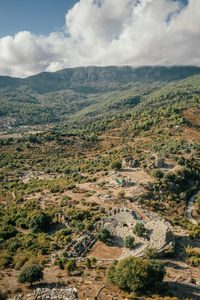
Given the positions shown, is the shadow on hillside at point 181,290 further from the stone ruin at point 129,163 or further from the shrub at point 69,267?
the stone ruin at point 129,163

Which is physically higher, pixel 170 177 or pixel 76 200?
pixel 170 177

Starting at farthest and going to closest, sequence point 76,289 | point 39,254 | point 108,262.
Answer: point 39,254 < point 108,262 < point 76,289

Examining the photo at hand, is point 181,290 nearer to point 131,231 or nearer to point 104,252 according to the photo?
point 104,252

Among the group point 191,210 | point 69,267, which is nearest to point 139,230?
point 69,267

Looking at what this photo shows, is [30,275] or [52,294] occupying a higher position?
[30,275]

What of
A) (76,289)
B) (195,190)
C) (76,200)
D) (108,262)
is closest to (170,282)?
(108,262)

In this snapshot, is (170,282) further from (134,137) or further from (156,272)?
(134,137)

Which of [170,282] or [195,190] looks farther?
[195,190]
